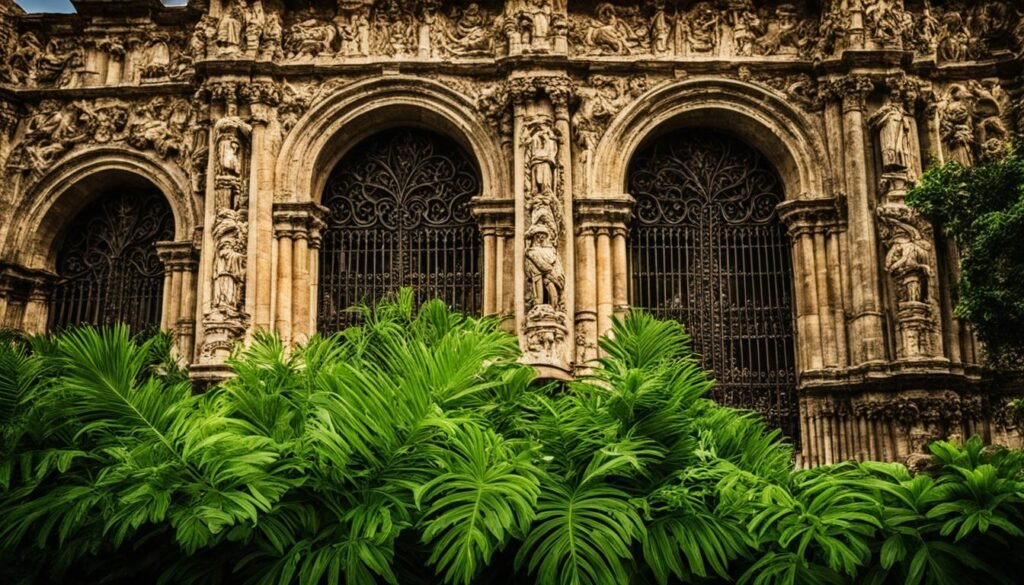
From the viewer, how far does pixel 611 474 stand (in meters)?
5.11

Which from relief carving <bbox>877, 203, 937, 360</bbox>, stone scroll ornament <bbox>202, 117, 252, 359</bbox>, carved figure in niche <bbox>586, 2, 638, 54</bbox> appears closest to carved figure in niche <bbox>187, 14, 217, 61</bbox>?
stone scroll ornament <bbox>202, 117, 252, 359</bbox>

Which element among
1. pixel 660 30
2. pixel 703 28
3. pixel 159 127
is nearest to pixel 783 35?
pixel 703 28

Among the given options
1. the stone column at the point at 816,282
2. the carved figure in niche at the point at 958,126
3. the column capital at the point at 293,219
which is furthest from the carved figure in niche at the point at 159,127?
the carved figure in niche at the point at 958,126

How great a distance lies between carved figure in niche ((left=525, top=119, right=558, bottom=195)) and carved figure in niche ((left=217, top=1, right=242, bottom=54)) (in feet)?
15.4

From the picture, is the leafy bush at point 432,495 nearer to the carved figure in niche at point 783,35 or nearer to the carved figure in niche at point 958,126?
the carved figure in niche at point 958,126

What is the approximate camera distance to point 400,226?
16516mm

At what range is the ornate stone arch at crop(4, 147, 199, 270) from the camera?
16.9 m

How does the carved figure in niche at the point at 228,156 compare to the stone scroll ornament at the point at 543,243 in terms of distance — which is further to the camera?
the carved figure in niche at the point at 228,156

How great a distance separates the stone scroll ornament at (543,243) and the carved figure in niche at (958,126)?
233 inches

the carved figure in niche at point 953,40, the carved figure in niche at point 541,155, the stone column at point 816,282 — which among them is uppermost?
the carved figure in niche at point 953,40

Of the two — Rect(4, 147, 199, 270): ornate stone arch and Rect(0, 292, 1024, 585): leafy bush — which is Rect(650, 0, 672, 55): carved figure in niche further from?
Rect(0, 292, 1024, 585): leafy bush

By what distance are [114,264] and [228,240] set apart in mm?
2955

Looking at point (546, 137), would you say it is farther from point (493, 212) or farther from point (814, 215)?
point (814, 215)

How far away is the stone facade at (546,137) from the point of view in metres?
15.0
